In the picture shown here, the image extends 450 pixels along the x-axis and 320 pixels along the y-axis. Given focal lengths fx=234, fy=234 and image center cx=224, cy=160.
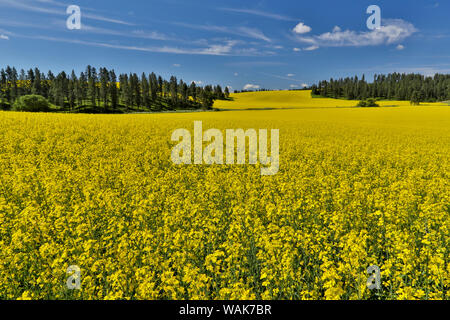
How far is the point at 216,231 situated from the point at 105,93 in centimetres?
11403

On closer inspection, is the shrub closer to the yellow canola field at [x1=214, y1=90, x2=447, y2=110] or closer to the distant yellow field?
the yellow canola field at [x1=214, y1=90, x2=447, y2=110]

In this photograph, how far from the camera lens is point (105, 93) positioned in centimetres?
10256

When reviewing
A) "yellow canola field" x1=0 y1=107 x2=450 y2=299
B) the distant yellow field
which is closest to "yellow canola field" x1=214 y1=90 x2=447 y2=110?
the distant yellow field

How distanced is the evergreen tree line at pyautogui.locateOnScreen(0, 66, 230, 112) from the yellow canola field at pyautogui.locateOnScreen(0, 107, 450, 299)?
3521 inches

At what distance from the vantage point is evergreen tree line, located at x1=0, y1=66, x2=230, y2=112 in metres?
102

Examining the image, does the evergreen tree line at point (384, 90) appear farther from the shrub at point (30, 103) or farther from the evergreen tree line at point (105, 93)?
the shrub at point (30, 103)

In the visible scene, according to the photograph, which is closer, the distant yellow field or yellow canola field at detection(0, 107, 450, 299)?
yellow canola field at detection(0, 107, 450, 299)

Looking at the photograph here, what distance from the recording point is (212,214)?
22.1 feet

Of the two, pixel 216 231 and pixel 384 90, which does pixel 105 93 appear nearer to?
pixel 216 231

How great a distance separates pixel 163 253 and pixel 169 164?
906cm

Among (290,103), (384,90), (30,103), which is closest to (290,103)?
(290,103)

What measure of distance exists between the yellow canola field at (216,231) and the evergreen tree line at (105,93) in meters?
89.4
